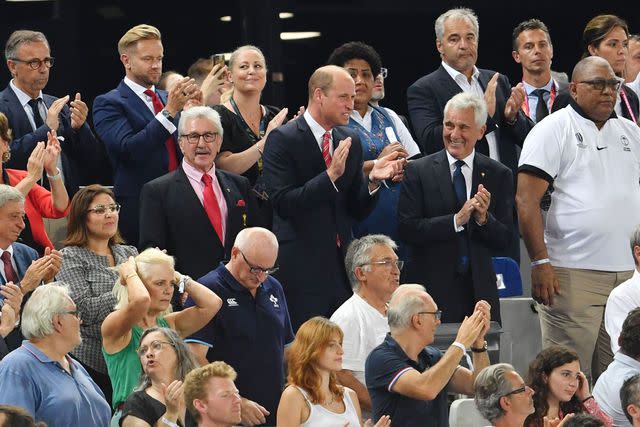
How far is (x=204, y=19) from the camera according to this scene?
41.7ft

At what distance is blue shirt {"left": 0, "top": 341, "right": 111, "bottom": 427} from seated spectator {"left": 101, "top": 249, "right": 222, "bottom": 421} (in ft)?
1.37

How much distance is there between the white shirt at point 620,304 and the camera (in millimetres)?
8898

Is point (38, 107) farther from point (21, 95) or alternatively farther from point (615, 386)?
point (615, 386)

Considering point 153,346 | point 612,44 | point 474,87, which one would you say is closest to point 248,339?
point 153,346

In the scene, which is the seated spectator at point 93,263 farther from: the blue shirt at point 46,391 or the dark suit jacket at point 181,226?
the blue shirt at point 46,391

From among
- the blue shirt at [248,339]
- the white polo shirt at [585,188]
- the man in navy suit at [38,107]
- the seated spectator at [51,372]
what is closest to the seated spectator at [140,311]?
the blue shirt at [248,339]

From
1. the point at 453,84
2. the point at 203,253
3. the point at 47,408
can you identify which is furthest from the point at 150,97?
the point at 47,408

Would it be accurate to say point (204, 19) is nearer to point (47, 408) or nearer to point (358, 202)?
point (358, 202)

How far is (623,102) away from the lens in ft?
35.8

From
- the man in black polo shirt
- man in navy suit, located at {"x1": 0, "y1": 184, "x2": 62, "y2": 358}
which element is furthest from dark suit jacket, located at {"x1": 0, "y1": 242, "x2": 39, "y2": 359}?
the man in black polo shirt

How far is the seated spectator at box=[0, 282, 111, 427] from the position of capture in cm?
729

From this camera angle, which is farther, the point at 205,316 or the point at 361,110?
the point at 361,110

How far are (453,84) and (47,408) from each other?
406cm

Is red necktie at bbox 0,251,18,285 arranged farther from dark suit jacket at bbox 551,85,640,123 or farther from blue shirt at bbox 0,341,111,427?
dark suit jacket at bbox 551,85,640,123
